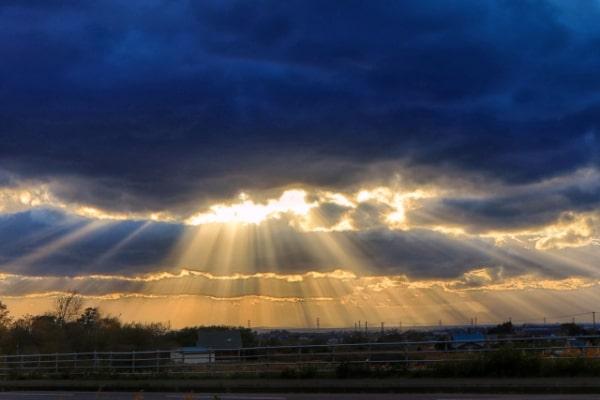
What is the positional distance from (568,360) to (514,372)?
1663 millimetres

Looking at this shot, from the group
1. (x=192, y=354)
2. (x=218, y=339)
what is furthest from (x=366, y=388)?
(x=218, y=339)

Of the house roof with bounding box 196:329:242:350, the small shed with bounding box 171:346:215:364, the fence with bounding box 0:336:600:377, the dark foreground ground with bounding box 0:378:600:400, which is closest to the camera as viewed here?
the dark foreground ground with bounding box 0:378:600:400

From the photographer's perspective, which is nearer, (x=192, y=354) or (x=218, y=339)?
(x=192, y=354)

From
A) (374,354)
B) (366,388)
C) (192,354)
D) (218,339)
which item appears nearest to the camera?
(366,388)

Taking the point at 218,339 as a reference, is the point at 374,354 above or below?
above

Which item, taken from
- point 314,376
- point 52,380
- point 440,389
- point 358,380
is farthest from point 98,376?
point 440,389

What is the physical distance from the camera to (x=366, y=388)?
78.4 ft

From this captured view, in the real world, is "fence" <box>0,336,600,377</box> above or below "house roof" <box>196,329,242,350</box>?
above

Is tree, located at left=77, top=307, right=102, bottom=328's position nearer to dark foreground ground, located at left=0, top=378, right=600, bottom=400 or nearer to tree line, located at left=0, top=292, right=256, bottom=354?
tree line, located at left=0, top=292, right=256, bottom=354

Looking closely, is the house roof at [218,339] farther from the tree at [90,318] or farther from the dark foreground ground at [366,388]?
the dark foreground ground at [366,388]

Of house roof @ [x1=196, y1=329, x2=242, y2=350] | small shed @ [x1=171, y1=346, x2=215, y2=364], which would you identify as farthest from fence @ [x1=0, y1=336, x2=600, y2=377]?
house roof @ [x1=196, y1=329, x2=242, y2=350]

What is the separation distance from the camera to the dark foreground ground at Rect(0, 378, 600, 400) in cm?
2098

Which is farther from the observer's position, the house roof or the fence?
the house roof

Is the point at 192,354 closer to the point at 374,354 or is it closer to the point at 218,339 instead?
the point at 374,354
